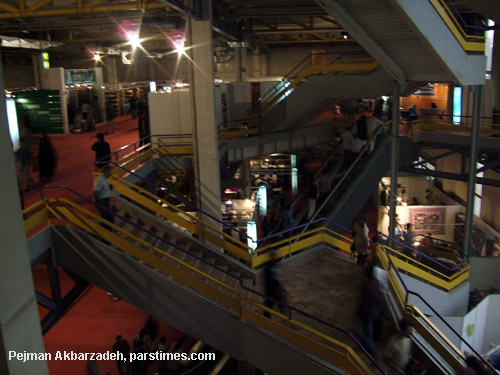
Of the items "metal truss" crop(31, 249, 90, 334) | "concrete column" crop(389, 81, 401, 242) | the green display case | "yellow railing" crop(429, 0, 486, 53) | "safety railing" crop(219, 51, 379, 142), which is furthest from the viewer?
the green display case

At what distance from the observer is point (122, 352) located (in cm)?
1141

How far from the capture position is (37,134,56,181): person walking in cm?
1235

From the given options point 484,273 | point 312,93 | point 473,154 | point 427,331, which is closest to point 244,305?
point 427,331

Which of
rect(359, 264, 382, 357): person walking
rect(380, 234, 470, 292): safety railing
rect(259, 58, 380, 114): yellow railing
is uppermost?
rect(259, 58, 380, 114): yellow railing

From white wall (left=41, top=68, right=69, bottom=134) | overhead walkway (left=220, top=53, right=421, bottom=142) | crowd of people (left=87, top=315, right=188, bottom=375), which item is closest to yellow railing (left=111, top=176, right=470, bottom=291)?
crowd of people (left=87, top=315, right=188, bottom=375)

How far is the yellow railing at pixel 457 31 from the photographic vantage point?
1095 cm

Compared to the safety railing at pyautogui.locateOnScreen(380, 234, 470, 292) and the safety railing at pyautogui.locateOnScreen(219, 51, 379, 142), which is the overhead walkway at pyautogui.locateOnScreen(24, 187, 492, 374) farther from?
the safety railing at pyautogui.locateOnScreen(219, 51, 379, 142)

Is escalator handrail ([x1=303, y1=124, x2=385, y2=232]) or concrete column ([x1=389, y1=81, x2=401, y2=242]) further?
escalator handrail ([x1=303, y1=124, x2=385, y2=232])

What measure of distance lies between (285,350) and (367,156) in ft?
33.2

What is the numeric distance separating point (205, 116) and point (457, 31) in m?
6.88

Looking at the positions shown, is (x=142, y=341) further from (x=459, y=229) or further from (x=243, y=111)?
(x=459, y=229)

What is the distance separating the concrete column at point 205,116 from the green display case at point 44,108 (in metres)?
11.3

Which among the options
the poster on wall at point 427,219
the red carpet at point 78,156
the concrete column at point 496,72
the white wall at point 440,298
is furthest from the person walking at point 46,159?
the concrete column at point 496,72

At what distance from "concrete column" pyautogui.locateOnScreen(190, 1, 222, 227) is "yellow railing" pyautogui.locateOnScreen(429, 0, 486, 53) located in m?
5.70
